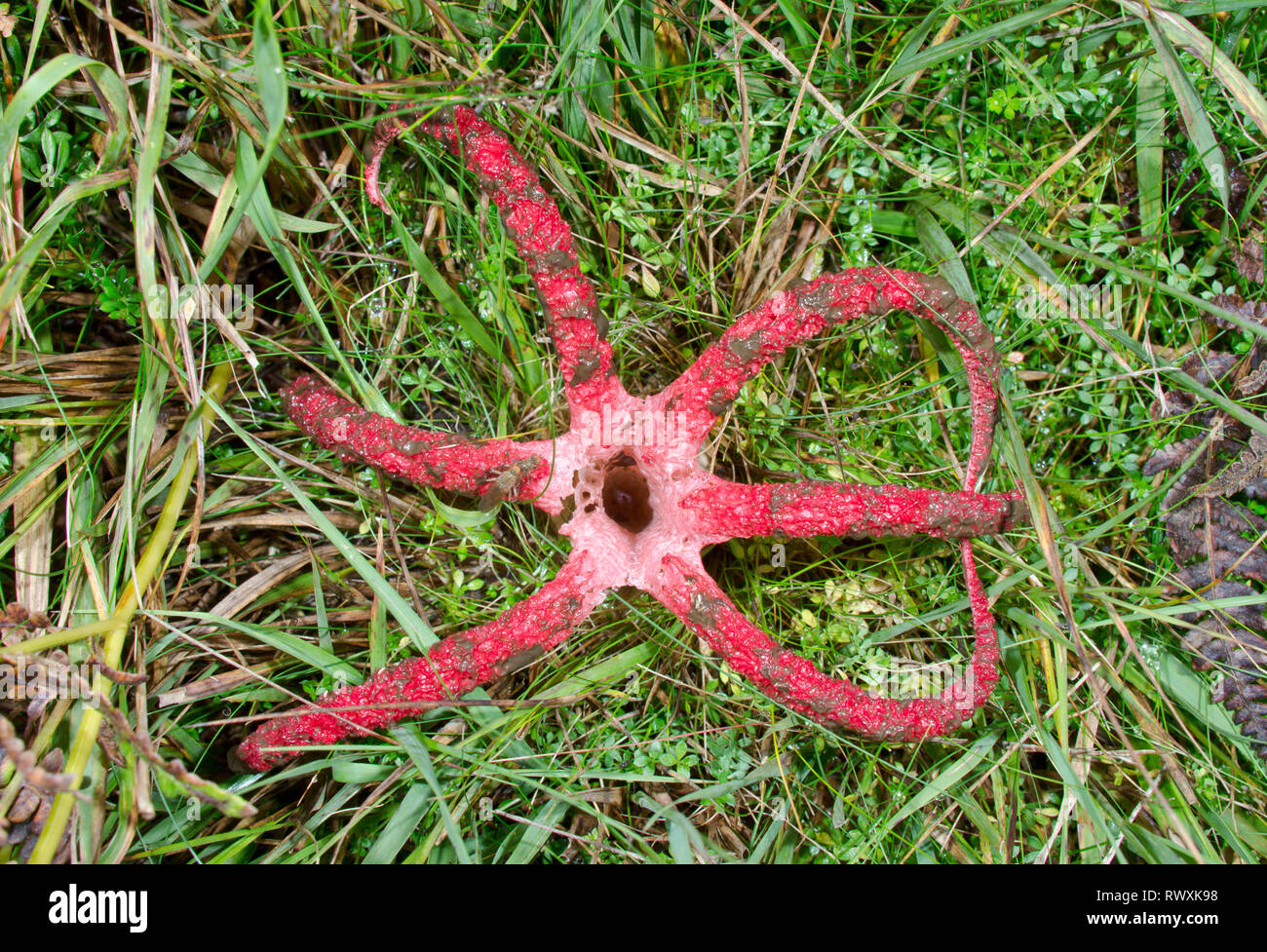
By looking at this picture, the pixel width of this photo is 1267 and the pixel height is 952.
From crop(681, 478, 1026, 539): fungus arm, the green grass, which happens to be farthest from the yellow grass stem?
crop(681, 478, 1026, 539): fungus arm

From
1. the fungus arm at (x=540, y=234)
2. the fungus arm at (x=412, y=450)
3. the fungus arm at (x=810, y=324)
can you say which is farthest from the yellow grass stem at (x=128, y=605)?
the fungus arm at (x=810, y=324)

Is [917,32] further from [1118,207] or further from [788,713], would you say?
[788,713]

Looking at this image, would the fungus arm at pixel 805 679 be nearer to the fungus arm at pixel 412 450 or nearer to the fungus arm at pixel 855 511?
the fungus arm at pixel 855 511

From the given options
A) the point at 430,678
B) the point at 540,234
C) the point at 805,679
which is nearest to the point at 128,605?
the point at 430,678

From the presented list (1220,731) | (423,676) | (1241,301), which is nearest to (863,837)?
(1220,731)

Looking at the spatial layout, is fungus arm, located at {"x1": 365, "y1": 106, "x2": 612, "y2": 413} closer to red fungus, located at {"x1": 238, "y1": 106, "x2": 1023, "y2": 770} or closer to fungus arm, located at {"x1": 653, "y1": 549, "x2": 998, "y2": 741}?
red fungus, located at {"x1": 238, "y1": 106, "x2": 1023, "y2": 770}
